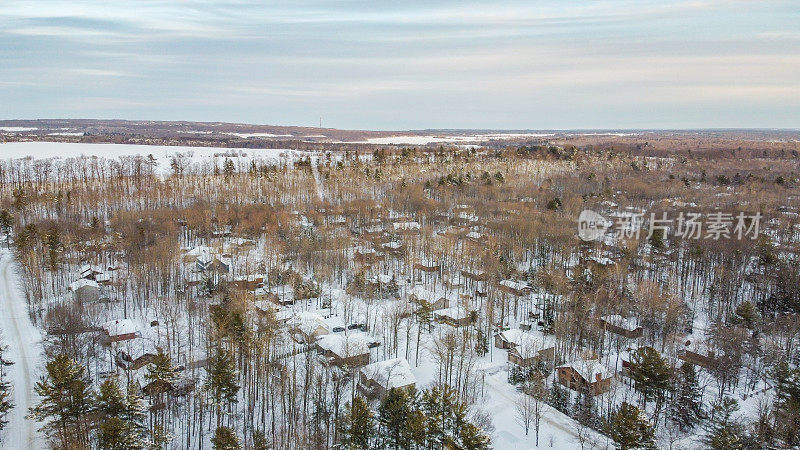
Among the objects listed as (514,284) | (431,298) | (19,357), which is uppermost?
(514,284)

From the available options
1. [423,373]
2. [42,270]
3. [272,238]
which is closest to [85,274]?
[42,270]

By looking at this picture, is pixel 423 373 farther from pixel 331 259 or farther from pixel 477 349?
pixel 331 259

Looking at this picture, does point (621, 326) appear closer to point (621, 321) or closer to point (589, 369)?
point (621, 321)

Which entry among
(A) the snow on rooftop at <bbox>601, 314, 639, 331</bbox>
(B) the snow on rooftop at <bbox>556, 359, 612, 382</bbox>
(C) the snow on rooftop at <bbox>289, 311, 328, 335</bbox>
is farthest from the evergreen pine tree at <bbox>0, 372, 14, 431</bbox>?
(A) the snow on rooftop at <bbox>601, 314, 639, 331</bbox>

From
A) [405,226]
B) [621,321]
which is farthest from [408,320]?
[405,226]

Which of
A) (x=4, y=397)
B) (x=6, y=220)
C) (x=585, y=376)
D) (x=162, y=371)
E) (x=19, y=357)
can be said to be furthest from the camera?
(x=6, y=220)
